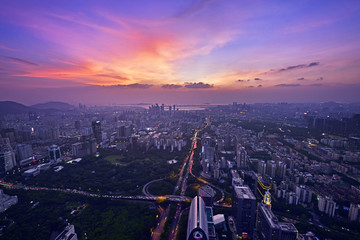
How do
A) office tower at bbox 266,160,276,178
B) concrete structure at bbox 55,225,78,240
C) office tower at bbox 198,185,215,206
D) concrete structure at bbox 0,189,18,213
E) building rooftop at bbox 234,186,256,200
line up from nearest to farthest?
concrete structure at bbox 55,225,78,240
building rooftop at bbox 234,186,256,200
office tower at bbox 198,185,215,206
concrete structure at bbox 0,189,18,213
office tower at bbox 266,160,276,178

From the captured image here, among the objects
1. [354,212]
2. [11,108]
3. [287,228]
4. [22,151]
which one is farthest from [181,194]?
[11,108]

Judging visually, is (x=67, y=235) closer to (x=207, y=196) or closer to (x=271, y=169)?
(x=207, y=196)

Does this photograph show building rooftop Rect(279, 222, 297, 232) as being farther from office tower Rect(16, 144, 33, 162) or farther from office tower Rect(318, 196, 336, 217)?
office tower Rect(16, 144, 33, 162)

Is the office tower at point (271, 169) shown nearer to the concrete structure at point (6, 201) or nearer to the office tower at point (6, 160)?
the concrete structure at point (6, 201)

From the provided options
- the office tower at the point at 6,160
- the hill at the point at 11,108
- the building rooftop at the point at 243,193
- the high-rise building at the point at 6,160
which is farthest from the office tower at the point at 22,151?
the hill at the point at 11,108

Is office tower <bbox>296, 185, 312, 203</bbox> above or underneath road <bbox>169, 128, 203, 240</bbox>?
above

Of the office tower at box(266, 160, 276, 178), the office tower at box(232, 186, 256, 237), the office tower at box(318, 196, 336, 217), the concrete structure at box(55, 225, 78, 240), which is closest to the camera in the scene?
the concrete structure at box(55, 225, 78, 240)

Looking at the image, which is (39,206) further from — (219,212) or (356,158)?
(356,158)

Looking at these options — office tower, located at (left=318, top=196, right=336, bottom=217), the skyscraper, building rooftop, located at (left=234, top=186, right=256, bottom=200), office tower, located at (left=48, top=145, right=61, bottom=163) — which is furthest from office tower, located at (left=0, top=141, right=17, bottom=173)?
office tower, located at (left=318, top=196, right=336, bottom=217)

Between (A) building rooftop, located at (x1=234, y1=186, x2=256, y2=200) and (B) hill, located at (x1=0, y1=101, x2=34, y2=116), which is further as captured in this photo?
(B) hill, located at (x1=0, y1=101, x2=34, y2=116)

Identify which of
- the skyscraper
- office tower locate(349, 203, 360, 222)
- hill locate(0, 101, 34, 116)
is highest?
hill locate(0, 101, 34, 116)

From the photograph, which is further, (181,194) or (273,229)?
(181,194)
